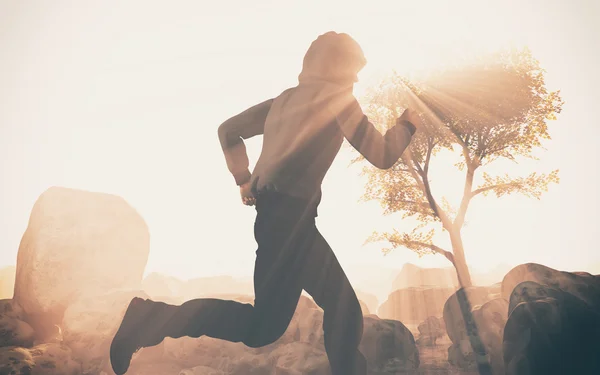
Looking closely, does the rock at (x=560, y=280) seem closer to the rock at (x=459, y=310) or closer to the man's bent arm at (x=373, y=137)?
the rock at (x=459, y=310)

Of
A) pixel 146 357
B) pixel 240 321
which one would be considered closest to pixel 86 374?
pixel 146 357

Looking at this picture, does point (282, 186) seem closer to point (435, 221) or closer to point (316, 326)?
point (316, 326)

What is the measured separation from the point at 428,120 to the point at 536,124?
3.22 metres

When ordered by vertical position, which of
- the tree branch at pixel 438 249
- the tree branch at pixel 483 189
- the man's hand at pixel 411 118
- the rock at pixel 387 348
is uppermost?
the tree branch at pixel 483 189

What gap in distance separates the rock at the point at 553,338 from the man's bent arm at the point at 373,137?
1.67 metres

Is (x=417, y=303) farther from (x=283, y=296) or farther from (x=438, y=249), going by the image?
(x=283, y=296)

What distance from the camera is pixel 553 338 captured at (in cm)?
249

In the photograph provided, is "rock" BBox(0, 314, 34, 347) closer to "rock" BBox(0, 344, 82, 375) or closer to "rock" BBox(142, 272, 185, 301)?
"rock" BBox(0, 344, 82, 375)

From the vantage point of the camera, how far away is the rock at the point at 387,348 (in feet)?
16.8

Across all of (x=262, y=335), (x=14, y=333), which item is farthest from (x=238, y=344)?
(x=14, y=333)

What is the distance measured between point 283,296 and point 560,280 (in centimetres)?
457

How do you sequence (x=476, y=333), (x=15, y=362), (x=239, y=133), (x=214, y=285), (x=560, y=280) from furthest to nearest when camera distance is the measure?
1. (x=214, y=285)
2. (x=476, y=333)
3. (x=560, y=280)
4. (x=15, y=362)
5. (x=239, y=133)

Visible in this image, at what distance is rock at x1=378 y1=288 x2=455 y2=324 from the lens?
12.8 m

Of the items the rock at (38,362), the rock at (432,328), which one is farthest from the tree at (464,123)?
the rock at (38,362)
